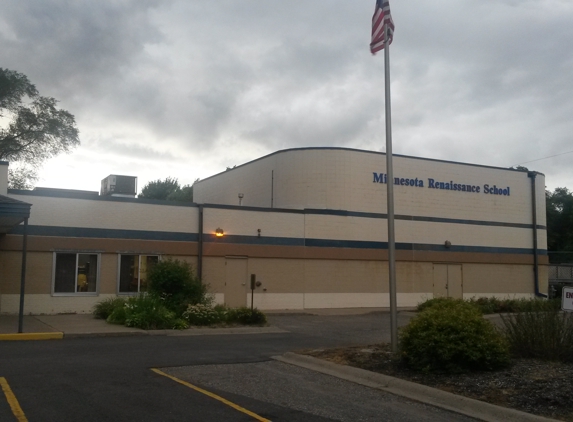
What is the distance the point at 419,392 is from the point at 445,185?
82.0ft

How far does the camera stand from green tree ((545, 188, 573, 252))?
69.8 meters

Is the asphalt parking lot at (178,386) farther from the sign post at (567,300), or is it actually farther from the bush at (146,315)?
the sign post at (567,300)

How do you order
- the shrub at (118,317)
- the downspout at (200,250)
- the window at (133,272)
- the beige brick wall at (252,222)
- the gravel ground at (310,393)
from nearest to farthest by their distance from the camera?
the gravel ground at (310,393) < the shrub at (118,317) < the window at (133,272) < the downspout at (200,250) < the beige brick wall at (252,222)

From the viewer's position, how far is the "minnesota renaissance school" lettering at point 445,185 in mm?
32344

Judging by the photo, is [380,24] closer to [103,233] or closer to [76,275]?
[103,233]

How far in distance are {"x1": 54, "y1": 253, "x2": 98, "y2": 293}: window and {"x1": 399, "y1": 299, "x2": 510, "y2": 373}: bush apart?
51.4 feet

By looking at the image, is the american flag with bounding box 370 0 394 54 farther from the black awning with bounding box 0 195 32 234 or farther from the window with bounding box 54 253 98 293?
the window with bounding box 54 253 98 293

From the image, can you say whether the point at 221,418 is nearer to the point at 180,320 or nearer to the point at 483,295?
the point at 180,320

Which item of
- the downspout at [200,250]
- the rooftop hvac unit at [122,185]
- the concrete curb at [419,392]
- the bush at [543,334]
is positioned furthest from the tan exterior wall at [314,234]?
the bush at [543,334]

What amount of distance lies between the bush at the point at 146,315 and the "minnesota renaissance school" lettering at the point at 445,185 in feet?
48.0

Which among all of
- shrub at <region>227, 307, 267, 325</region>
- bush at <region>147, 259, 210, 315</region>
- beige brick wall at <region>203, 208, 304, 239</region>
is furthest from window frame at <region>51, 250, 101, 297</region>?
shrub at <region>227, 307, 267, 325</region>

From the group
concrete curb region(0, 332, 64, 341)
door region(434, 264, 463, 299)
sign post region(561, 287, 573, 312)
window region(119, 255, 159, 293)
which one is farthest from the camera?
door region(434, 264, 463, 299)

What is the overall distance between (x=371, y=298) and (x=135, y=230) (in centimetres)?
1203

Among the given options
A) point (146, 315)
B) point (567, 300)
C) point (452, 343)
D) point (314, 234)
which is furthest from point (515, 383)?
point (314, 234)
